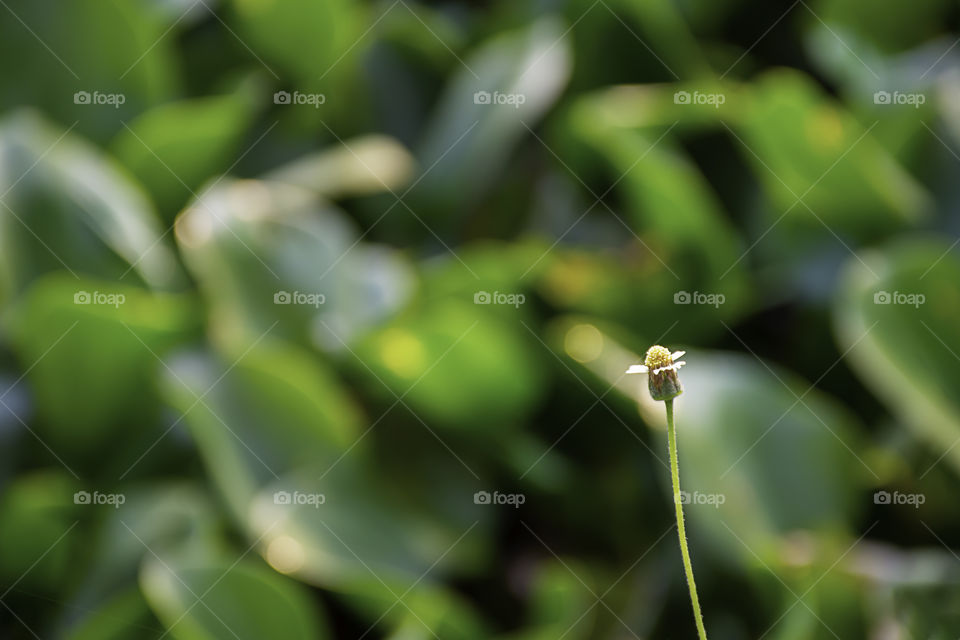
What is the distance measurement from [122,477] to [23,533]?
0.31ft

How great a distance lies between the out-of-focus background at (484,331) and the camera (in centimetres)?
79

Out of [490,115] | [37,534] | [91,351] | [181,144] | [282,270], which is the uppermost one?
[490,115]

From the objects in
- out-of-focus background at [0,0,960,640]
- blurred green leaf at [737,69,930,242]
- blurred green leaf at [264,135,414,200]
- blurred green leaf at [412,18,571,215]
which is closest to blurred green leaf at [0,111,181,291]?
out-of-focus background at [0,0,960,640]

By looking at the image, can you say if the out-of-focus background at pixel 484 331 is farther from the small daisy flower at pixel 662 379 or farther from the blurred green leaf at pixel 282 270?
the small daisy flower at pixel 662 379

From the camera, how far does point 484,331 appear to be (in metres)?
0.85

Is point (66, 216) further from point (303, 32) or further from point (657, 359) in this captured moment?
point (657, 359)

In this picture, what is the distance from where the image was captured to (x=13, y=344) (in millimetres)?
896

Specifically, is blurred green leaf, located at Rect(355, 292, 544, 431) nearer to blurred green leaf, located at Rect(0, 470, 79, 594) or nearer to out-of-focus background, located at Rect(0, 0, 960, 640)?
out-of-focus background, located at Rect(0, 0, 960, 640)

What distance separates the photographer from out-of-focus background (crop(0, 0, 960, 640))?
2.60 feet

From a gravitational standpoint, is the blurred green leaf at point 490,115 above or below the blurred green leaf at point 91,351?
above

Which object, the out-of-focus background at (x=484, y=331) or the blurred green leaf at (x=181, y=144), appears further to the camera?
the blurred green leaf at (x=181, y=144)

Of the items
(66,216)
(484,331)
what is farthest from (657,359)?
(66,216)

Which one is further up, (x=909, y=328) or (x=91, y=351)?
(x=909, y=328)

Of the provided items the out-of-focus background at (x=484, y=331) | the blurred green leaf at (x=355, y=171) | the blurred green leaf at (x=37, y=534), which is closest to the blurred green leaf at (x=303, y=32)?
the out-of-focus background at (x=484, y=331)
